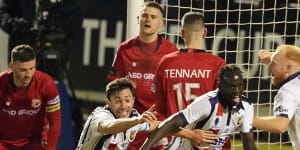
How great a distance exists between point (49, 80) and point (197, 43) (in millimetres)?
1179

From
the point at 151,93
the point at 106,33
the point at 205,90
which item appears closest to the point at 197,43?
the point at 205,90

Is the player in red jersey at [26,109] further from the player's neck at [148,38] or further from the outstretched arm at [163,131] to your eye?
the outstretched arm at [163,131]

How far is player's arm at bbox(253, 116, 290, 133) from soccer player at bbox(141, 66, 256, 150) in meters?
0.17

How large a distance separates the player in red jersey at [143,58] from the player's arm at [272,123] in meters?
1.18

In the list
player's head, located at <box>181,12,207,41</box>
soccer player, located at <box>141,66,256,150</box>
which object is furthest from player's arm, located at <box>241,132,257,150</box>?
player's head, located at <box>181,12,207,41</box>

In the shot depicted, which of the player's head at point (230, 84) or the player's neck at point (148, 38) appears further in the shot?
the player's neck at point (148, 38)

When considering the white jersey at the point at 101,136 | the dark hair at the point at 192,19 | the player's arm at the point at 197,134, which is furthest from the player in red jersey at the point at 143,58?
the player's arm at the point at 197,134

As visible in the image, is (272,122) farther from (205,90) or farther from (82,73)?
(82,73)

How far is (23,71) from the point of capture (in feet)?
15.3

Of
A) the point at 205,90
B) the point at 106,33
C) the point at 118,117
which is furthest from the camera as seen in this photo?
the point at 106,33

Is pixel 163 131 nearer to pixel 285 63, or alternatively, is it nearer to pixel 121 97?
pixel 121 97

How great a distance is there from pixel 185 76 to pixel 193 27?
37 centimetres

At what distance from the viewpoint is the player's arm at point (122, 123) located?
12.0ft

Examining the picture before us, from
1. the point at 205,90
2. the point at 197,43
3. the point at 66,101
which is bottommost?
the point at 66,101
